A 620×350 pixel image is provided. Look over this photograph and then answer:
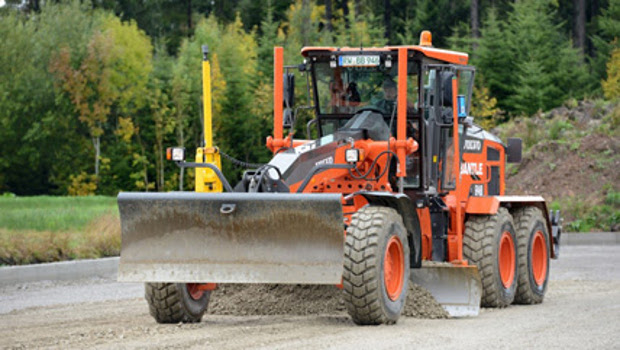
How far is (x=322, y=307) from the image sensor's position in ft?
37.8

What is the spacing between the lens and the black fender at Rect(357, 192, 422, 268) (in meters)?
10.8

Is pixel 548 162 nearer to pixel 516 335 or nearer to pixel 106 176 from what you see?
pixel 516 335

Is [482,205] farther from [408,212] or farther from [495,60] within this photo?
[495,60]

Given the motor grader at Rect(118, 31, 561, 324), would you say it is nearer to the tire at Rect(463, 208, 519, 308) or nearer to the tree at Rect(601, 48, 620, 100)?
the tire at Rect(463, 208, 519, 308)

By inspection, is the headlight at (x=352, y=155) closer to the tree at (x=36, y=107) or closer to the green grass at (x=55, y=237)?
the green grass at (x=55, y=237)

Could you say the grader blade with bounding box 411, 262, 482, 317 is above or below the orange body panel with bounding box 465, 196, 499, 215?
below

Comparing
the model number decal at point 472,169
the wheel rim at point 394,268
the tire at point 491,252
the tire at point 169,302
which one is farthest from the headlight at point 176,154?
the model number decal at point 472,169

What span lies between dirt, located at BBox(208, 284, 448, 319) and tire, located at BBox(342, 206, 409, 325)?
1.07m

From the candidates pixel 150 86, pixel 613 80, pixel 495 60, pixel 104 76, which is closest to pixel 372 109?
pixel 613 80

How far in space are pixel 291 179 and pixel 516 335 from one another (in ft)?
9.63

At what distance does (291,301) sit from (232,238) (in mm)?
1858

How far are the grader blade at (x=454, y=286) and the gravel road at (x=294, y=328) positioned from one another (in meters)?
0.24

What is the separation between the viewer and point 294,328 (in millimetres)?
9992

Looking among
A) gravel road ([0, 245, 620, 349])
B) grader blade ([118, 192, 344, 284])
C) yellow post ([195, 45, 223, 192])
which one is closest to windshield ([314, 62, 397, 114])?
yellow post ([195, 45, 223, 192])
